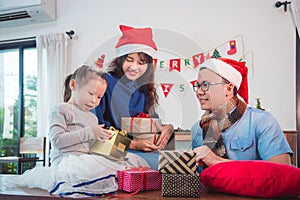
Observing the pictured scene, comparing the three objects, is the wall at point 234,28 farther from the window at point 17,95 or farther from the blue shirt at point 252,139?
the blue shirt at point 252,139

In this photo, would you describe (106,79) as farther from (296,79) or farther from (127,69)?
(296,79)

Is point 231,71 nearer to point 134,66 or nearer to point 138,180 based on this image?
point 134,66

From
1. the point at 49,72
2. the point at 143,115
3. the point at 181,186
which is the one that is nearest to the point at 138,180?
the point at 181,186

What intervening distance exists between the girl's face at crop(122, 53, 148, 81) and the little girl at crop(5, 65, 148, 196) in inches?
3.2

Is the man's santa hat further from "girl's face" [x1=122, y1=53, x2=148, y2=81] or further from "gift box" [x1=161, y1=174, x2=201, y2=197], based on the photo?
"gift box" [x1=161, y1=174, x2=201, y2=197]

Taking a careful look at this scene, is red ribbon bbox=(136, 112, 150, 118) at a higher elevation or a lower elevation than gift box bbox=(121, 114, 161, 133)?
higher

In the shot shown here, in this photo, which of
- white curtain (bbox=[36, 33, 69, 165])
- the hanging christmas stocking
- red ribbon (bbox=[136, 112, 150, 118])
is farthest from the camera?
white curtain (bbox=[36, 33, 69, 165])

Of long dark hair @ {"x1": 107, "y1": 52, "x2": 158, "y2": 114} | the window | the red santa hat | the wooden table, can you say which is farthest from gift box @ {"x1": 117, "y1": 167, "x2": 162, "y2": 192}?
the window

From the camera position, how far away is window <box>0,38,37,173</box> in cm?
370

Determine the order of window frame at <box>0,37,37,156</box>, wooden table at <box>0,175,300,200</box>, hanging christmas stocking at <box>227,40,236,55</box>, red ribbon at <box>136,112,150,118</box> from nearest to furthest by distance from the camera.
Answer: wooden table at <box>0,175,300,200</box>, red ribbon at <box>136,112,150,118</box>, hanging christmas stocking at <box>227,40,236,55</box>, window frame at <box>0,37,37,156</box>

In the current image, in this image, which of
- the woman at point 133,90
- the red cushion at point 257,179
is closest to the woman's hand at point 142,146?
the woman at point 133,90

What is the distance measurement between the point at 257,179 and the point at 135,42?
1.75ft

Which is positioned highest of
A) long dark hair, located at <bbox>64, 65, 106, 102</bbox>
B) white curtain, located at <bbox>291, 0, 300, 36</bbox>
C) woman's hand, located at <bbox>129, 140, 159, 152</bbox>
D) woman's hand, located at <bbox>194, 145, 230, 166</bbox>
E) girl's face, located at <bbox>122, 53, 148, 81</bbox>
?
white curtain, located at <bbox>291, 0, 300, 36</bbox>

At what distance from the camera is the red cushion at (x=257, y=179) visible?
2.57 ft
